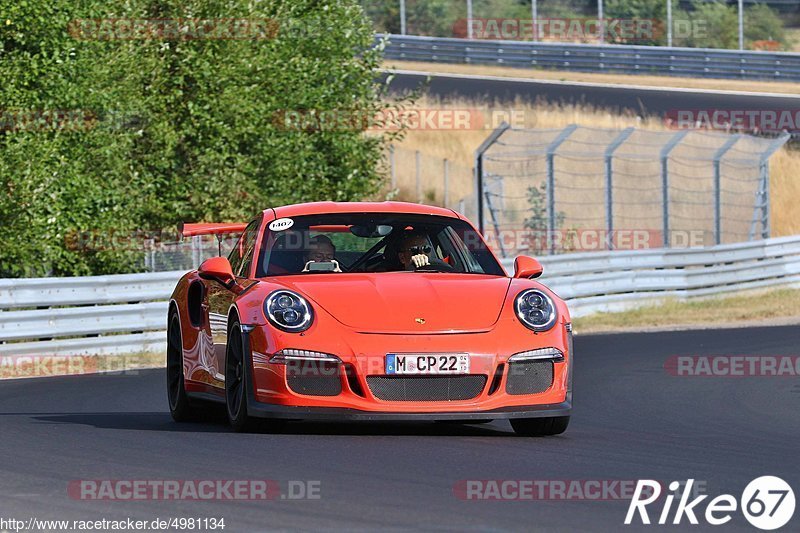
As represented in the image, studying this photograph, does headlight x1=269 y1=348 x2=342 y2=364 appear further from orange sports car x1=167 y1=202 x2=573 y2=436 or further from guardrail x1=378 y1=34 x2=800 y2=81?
guardrail x1=378 y1=34 x2=800 y2=81

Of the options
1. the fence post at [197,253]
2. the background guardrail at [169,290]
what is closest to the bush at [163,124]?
the fence post at [197,253]

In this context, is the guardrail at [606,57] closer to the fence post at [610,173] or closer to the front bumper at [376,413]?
the fence post at [610,173]

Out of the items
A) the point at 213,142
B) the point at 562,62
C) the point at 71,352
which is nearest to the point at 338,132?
the point at 213,142

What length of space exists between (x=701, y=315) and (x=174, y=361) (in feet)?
43.7

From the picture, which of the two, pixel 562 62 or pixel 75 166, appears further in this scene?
pixel 562 62

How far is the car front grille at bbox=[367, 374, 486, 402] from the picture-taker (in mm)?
8273

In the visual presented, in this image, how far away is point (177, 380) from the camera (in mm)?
10562

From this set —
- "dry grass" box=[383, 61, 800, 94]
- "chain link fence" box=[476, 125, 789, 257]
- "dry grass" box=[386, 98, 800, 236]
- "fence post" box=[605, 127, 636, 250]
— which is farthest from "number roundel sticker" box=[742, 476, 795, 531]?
"dry grass" box=[383, 61, 800, 94]

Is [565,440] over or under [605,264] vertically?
over

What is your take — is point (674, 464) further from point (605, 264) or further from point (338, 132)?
point (338, 132)

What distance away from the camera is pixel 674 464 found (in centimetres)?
745

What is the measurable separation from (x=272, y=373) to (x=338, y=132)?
1779 cm

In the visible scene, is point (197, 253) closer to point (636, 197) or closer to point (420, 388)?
point (420, 388)

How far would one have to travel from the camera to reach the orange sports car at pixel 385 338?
828cm
